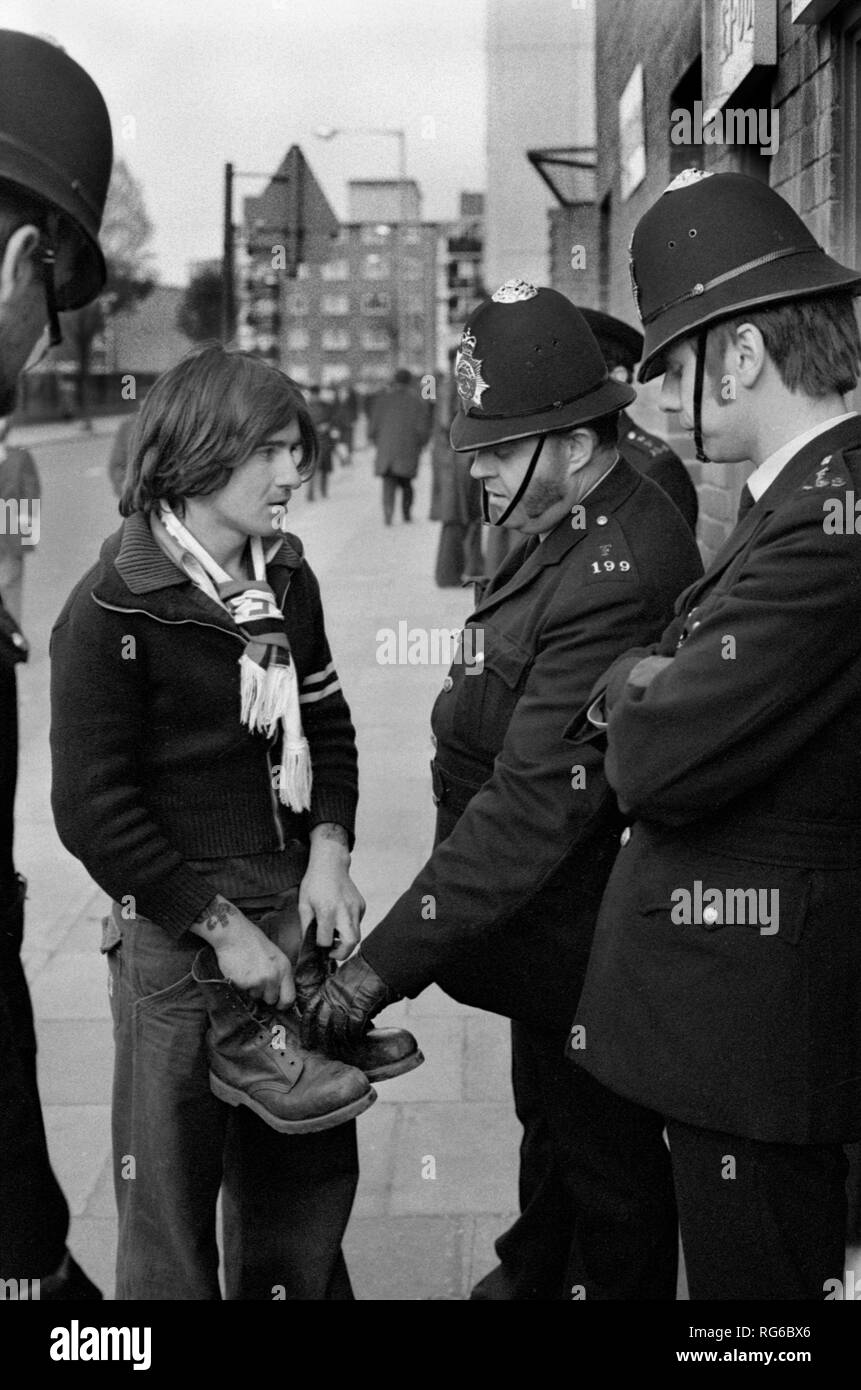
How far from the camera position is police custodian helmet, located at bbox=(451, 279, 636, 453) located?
2.59 meters

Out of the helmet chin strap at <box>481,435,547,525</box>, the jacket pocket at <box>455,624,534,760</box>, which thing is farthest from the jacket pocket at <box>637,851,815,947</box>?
the helmet chin strap at <box>481,435,547,525</box>

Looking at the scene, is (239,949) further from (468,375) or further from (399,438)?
(399,438)

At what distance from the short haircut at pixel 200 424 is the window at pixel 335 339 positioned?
113322 millimetres

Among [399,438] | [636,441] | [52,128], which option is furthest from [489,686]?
A: [399,438]

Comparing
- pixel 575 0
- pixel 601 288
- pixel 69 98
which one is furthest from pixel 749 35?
pixel 601 288

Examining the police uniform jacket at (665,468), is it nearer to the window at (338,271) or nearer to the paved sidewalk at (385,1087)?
the paved sidewalk at (385,1087)

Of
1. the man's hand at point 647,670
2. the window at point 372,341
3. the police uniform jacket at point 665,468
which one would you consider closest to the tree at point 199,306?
the window at point 372,341

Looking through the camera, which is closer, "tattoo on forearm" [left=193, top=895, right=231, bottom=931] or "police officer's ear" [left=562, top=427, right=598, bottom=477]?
"tattoo on forearm" [left=193, top=895, right=231, bottom=931]

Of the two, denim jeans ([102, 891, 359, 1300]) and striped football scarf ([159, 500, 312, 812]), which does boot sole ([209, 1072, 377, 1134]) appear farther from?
striped football scarf ([159, 500, 312, 812])

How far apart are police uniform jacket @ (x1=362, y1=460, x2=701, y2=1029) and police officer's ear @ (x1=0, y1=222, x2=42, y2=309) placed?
1004 millimetres

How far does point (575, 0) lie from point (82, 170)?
409 centimetres

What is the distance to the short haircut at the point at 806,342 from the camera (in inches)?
82.5

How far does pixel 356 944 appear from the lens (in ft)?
8.75

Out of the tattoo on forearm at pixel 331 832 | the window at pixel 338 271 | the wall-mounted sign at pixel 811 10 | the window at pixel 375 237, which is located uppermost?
the window at pixel 375 237
